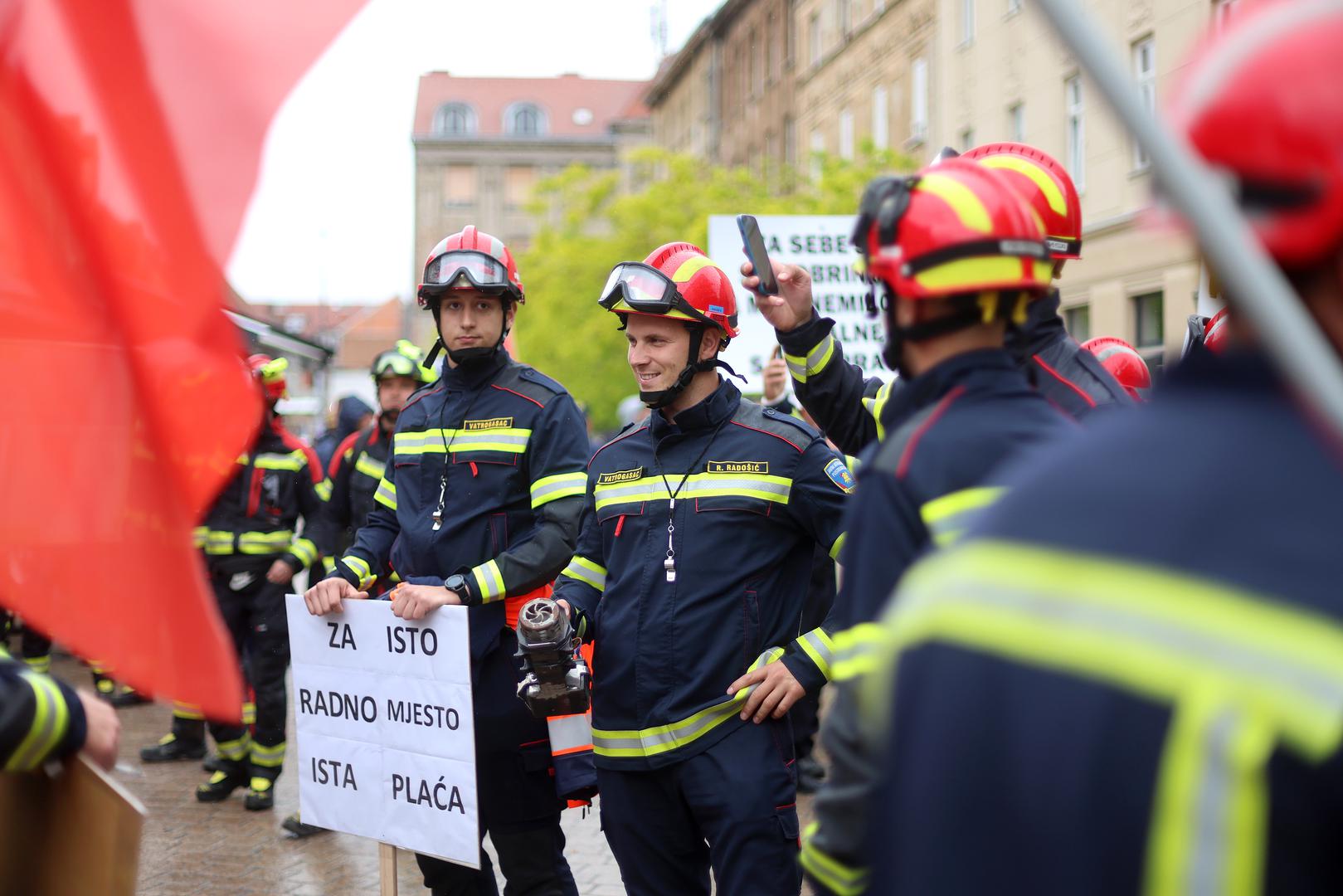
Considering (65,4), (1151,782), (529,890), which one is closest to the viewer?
(1151,782)

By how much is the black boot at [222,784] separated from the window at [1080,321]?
61.3 feet

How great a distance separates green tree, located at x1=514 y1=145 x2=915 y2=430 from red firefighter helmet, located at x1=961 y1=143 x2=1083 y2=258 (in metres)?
22.3

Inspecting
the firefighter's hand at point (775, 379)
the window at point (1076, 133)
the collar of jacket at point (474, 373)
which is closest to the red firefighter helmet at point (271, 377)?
the firefighter's hand at point (775, 379)

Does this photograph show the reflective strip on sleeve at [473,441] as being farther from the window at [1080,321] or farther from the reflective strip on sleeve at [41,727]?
the window at [1080,321]

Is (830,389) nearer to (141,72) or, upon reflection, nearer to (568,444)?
(568,444)

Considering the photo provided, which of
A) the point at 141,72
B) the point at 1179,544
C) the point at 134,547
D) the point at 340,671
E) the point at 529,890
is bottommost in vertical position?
the point at 529,890

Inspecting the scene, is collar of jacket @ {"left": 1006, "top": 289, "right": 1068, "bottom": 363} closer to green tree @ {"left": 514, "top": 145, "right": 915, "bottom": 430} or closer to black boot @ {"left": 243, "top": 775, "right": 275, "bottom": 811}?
black boot @ {"left": 243, "top": 775, "right": 275, "bottom": 811}

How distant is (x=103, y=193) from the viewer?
10.2 ft

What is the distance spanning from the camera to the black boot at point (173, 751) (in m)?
9.23

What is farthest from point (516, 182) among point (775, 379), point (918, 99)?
point (775, 379)

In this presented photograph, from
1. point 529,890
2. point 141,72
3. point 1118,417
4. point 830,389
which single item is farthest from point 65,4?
point 529,890

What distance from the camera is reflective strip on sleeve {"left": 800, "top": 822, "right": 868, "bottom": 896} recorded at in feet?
6.76

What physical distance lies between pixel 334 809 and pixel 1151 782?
442 centimetres

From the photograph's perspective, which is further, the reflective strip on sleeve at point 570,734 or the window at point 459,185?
the window at point 459,185
